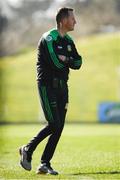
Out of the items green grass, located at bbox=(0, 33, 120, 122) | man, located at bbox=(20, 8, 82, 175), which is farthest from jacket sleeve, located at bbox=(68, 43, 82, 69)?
green grass, located at bbox=(0, 33, 120, 122)

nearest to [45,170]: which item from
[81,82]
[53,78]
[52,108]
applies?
[52,108]

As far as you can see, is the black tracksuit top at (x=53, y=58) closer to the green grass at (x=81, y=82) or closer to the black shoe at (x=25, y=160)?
the black shoe at (x=25, y=160)

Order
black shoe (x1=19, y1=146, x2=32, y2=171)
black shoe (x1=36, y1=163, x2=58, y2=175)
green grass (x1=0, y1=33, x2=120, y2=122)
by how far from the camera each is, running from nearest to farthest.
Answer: black shoe (x1=36, y1=163, x2=58, y2=175) < black shoe (x1=19, y1=146, x2=32, y2=171) < green grass (x1=0, y1=33, x2=120, y2=122)

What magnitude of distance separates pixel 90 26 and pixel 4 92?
4.27 metres

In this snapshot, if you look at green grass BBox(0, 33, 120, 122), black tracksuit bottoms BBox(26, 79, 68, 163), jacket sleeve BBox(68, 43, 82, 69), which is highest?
jacket sleeve BBox(68, 43, 82, 69)

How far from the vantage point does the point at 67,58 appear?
6734 millimetres

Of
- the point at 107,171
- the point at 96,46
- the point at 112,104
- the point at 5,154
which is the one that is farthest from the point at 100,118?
the point at 107,171

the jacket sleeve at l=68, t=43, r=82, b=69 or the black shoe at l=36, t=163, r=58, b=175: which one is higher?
the jacket sleeve at l=68, t=43, r=82, b=69

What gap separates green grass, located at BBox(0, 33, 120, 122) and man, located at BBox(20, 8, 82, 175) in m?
17.7

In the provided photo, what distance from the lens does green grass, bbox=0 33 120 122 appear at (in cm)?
2478

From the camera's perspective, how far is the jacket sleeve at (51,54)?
6668 millimetres

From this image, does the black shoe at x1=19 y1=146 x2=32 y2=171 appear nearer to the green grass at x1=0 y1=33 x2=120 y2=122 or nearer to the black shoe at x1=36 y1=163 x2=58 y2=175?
the black shoe at x1=36 y1=163 x2=58 y2=175

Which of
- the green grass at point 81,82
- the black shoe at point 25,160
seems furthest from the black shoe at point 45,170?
the green grass at point 81,82

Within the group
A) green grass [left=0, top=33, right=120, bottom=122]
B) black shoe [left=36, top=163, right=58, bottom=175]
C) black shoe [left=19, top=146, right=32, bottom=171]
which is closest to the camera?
black shoe [left=36, top=163, right=58, bottom=175]
